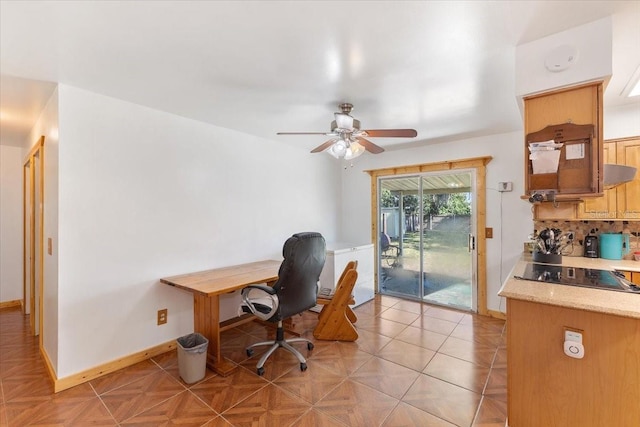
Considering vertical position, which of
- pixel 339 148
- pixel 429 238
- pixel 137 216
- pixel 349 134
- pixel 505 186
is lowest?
pixel 429 238

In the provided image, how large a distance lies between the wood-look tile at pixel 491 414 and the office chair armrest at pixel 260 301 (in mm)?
1630

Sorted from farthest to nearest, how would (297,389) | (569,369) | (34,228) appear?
(34,228), (297,389), (569,369)

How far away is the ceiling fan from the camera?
8.15ft

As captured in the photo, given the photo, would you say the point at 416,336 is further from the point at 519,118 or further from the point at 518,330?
the point at 519,118

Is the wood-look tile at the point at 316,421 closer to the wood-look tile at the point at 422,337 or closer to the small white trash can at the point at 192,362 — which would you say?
the small white trash can at the point at 192,362

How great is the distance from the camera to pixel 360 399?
7.00ft

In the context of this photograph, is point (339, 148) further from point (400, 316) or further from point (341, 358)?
point (400, 316)

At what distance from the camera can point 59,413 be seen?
199 centimetres

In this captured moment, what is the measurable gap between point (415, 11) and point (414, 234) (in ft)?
11.7

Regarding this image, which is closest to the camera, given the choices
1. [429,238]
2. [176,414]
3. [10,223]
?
[176,414]

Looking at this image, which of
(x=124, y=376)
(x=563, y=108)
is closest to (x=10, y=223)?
(x=124, y=376)

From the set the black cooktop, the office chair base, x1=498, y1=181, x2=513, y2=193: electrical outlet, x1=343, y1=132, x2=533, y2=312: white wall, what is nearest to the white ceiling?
x1=343, y1=132, x2=533, y2=312: white wall

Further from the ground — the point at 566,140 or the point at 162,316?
the point at 566,140

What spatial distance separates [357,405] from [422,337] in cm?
139
